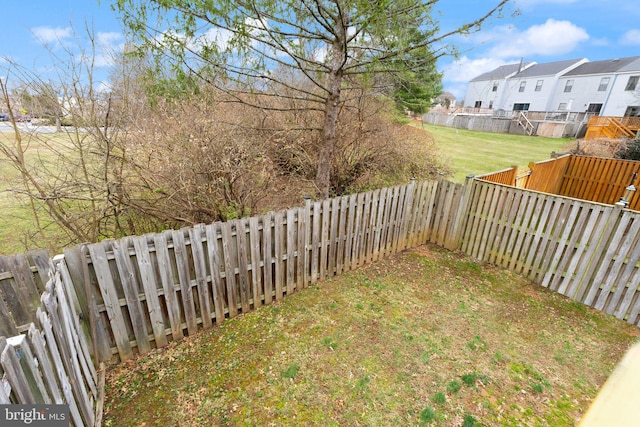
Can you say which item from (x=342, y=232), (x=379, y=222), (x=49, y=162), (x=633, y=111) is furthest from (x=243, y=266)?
(x=633, y=111)

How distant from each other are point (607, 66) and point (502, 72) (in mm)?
12602

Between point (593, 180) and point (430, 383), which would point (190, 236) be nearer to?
point (430, 383)

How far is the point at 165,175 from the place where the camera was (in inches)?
168

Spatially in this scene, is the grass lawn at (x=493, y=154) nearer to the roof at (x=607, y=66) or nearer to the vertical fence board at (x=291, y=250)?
the vertical fence board at (x=291, y=250)

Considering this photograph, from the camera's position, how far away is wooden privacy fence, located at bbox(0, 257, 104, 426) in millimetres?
1395

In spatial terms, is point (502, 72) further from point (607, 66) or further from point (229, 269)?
point (229, 269)

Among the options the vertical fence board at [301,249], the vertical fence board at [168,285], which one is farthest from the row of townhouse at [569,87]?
the vertical fence board at [168,285]

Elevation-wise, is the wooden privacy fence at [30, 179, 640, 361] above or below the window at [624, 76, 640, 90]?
below

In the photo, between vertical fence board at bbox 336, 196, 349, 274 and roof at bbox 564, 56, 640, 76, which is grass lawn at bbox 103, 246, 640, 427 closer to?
vertical fence board at bbox 336, 196, 349, 274

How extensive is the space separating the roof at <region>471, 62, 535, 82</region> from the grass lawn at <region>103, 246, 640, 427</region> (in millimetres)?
44762

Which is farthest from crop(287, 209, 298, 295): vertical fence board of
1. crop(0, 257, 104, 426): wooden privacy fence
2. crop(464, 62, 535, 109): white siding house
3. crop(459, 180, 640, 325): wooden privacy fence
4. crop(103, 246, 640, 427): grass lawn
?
crop(464, 62, 535, 109): white siding house

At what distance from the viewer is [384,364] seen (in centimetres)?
309

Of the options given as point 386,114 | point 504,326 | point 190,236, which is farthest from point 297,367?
point 386,114

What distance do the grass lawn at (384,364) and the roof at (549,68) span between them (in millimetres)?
41941
